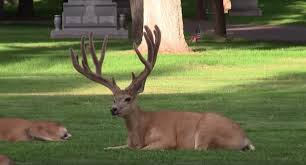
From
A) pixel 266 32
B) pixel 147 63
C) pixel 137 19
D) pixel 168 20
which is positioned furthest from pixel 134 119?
pixel 266 32

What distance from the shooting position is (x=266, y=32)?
172ft

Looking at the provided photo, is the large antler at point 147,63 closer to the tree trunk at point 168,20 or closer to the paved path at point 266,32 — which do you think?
the tree trunk at point 168,20

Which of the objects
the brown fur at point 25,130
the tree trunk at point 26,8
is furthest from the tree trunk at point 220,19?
the brown fur at point 25,130

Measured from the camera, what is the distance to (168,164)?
10.6 metres

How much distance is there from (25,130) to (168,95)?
941 centimetres

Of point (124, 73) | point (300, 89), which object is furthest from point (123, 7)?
point (300, 89)

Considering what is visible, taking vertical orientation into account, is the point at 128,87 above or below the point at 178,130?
above

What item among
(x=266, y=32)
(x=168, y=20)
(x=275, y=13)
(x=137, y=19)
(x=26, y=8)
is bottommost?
(x=275, y=13)

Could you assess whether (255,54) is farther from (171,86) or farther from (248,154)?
(248,154)

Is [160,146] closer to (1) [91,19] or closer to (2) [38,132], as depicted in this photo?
(2) [38,132]

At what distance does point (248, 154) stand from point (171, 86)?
538 inches

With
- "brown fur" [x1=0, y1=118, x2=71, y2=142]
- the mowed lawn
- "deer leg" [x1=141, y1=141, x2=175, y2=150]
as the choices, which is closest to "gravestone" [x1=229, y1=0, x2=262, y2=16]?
the mowed lawn

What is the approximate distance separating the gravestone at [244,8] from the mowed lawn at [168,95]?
3036 centimetres

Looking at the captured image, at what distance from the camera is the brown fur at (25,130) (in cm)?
1285
